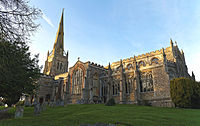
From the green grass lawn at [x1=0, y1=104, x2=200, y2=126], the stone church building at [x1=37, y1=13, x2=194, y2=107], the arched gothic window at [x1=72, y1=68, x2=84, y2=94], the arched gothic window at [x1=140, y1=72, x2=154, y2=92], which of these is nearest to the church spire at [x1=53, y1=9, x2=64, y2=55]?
the stone church building at [x1=37, y1=13, x2=194, y2=107]

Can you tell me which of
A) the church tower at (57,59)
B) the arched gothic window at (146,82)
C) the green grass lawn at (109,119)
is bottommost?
the green grass lawn at (109,119)

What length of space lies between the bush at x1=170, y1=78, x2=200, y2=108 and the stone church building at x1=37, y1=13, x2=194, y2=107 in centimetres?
226

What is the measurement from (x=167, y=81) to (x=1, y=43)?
77.9 ft

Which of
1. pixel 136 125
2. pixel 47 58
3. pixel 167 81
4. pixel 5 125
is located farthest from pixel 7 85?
pixel 47 58

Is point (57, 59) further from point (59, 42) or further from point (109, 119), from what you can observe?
point (109, 119)

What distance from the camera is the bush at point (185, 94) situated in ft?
67.3

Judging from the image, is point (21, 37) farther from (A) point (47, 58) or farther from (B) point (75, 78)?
(A) point (47, 58)

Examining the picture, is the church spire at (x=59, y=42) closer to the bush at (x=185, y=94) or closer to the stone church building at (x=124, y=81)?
the stone church building at (x=124, y=81)

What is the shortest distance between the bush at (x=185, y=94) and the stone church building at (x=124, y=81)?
7.42ft

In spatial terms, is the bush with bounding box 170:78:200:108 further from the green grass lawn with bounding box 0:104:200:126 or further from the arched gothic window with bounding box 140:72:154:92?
the green grass lawn with bounding box 0:104:200:126

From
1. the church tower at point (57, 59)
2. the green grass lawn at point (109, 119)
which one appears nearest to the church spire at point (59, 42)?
the church tower at point (57, 59)

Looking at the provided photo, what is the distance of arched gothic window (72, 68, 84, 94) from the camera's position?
113 feet

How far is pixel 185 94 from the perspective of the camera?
20828mm

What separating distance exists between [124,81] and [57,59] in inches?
1391
